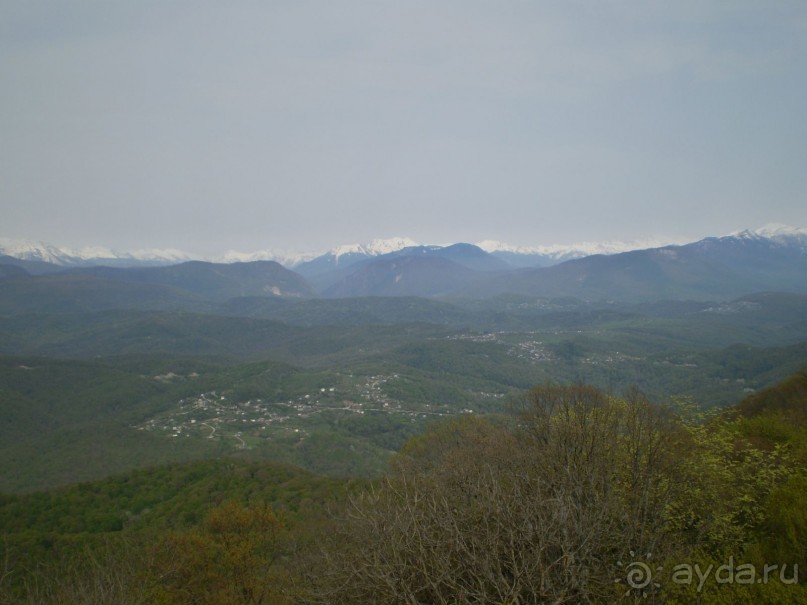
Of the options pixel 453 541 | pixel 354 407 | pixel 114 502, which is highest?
pixel 453 541

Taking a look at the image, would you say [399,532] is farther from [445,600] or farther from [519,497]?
[519,497]

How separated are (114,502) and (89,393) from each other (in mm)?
113257

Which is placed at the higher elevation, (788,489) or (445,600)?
(788,489)

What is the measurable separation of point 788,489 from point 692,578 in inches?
268

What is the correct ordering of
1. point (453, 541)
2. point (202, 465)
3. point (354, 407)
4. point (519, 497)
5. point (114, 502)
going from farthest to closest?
point (354, 407) < point (202, 465) < point (114, 502) < point (519, 497) < point (453, 541)

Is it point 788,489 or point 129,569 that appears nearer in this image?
point 788,489

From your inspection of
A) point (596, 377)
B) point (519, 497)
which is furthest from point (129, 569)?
point (596, 377)

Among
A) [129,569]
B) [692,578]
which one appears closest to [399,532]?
[692,578]

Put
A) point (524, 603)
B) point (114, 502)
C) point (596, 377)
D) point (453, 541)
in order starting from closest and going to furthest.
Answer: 1. point (524, 603)
2. point (453, 541)
3. point (114, 502)
4. point (596, 377)

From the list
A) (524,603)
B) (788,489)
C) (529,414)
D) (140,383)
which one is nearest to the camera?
(524,603)

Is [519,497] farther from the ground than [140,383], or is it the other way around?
[519,497]

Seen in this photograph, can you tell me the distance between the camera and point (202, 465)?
2554 inches

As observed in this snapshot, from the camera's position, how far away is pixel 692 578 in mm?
11656

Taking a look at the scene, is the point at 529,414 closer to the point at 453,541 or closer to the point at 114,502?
the point at 453,541
